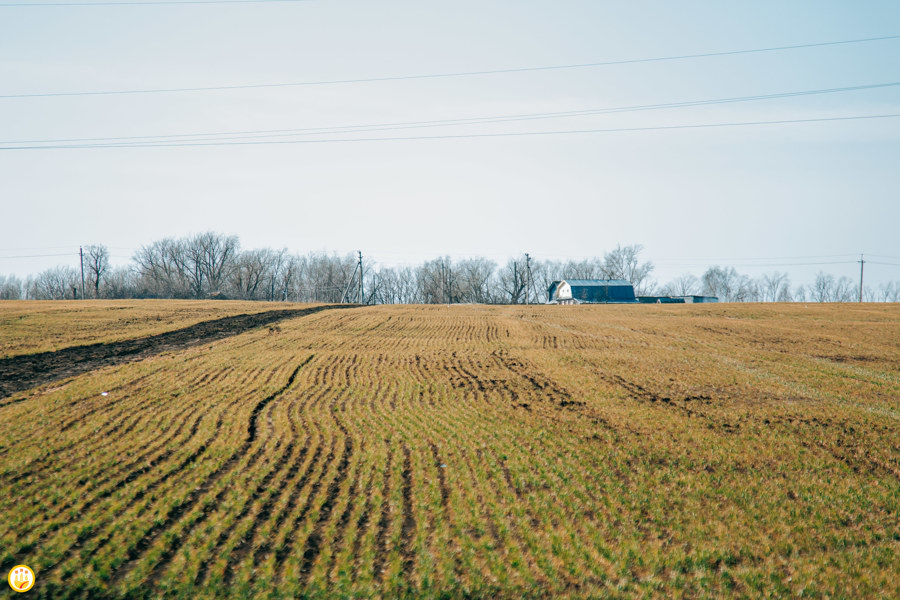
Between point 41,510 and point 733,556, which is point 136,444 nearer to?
point 41,510

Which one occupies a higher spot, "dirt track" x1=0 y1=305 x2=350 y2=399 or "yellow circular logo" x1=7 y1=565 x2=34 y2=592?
"dirt track" x1=0 y1=305 x2=350 y2=399

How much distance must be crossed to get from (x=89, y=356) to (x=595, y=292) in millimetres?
83818

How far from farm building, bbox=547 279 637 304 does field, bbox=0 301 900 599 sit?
74.7 metres

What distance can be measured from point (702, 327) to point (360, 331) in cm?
2237

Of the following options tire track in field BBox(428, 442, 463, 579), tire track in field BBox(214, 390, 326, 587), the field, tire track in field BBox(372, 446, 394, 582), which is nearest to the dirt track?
the field

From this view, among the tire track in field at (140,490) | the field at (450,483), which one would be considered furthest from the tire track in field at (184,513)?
the tire track in field at (140,490)

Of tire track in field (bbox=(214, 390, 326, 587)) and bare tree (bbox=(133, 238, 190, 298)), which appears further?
bare tree (bbox=(133, 238, 190, 298))

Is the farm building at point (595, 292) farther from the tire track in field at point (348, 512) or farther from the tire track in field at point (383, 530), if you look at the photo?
the tire track in field at point (383, 530)

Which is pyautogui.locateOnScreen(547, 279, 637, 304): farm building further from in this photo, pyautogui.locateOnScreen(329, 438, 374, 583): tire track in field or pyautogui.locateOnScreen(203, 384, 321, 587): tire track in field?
pyautogui.locateOnScreen(329, 438, 374, 583): tire track in field

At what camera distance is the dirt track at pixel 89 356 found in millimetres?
16641

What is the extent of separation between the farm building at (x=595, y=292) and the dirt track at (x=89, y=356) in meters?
69.9

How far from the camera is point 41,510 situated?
24.8 feet

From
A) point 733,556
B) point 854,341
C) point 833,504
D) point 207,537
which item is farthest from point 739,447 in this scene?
point 854,341

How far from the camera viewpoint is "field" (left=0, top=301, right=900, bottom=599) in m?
6.31
